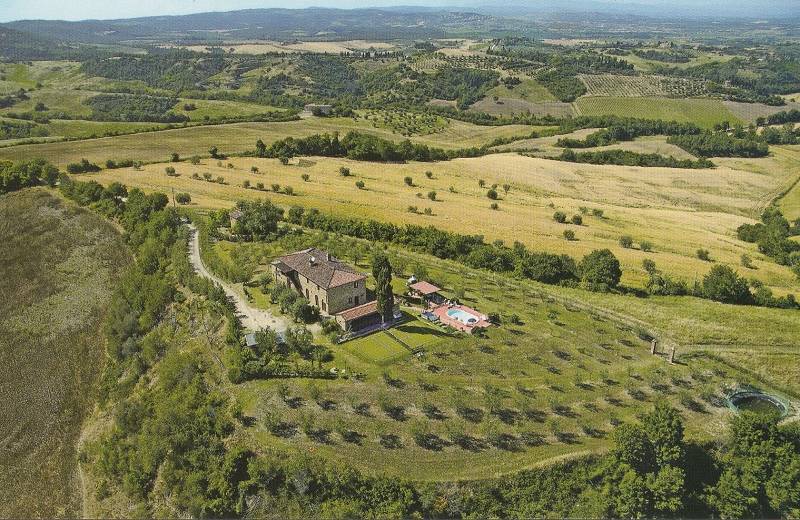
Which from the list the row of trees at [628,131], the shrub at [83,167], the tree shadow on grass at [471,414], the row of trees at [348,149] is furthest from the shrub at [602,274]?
the shrub at [83,167]

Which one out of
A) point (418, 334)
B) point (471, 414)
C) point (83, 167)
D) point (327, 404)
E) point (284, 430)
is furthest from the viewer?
point (83, 167)

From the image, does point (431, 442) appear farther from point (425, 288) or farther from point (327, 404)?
point (425, 288)

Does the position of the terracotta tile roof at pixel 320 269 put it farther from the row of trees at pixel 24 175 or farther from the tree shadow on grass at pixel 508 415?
the row of trees at pixel 24 175

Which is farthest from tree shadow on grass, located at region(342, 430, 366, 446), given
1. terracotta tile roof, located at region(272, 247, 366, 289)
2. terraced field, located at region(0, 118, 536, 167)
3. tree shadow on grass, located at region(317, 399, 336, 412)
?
terraced field, located at region(0, 118, 536, 167)

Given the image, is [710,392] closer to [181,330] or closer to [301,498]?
[301,498]

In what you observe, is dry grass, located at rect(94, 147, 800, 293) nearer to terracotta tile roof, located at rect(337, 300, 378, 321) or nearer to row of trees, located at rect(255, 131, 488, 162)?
row of trees, located at rect(255, 131, 488, 162)

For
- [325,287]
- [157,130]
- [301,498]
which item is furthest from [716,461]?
[157,130]

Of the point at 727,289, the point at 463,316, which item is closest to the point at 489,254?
the point at 463,316
